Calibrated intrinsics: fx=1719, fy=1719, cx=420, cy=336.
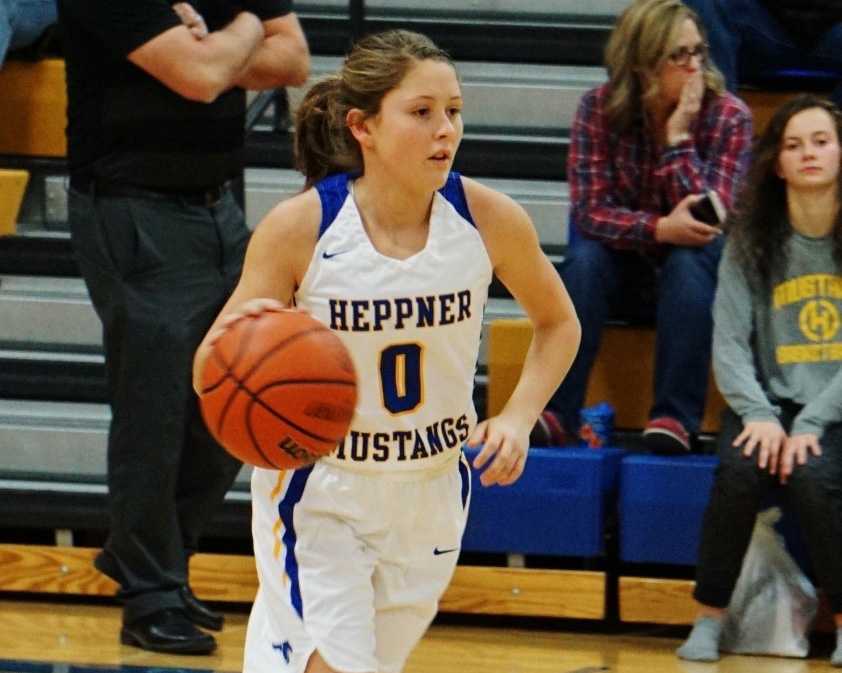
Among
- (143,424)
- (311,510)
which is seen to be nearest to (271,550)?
(311,510)

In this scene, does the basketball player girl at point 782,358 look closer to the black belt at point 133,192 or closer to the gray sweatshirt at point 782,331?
the gray sweatshirt at point 782,331

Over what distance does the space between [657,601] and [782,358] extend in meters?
A: 0.85

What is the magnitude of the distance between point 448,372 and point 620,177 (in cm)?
222

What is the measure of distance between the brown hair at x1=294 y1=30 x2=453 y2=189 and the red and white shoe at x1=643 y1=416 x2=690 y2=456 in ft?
6.05

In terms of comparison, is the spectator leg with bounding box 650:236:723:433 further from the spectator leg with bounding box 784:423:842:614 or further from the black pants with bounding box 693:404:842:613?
the spectator leg with bounding box 784:423:842:614

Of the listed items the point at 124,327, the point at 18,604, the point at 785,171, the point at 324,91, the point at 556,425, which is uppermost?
the point at 324,91

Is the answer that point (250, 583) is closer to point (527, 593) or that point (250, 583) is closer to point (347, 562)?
point (527, 593)

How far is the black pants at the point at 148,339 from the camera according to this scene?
4.93 meters

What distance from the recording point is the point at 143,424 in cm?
496

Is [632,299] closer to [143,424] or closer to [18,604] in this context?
[143,424]

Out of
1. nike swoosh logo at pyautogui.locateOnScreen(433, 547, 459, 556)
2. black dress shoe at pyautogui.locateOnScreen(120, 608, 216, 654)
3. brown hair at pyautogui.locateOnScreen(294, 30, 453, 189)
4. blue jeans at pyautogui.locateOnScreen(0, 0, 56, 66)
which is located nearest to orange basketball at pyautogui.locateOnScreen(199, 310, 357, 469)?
nike swoosh logo at pyautogui.locateOnScreen(433, 547, 459, 556)

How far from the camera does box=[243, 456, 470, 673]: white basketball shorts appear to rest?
11.1ft

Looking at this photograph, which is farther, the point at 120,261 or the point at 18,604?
the point at 18,604

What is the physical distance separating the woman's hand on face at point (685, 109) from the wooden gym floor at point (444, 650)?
158cm
